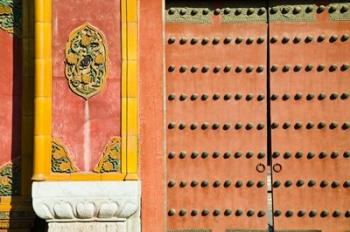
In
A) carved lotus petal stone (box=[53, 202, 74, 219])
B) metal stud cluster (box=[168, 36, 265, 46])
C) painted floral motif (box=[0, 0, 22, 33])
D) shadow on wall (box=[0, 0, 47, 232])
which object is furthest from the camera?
metal stud cluster (box=[168, 36, 265, 46])

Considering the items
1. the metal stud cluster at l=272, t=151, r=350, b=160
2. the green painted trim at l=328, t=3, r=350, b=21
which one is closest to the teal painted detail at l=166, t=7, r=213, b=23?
the green painted trim at l=328, t=3, r=350, b=21

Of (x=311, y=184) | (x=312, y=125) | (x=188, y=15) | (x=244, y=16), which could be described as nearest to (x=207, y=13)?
(x=188, y=15)

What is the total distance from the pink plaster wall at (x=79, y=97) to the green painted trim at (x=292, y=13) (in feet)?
4.30

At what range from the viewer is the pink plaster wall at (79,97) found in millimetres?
4809

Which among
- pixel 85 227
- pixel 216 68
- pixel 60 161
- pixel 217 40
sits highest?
pixel 217 40

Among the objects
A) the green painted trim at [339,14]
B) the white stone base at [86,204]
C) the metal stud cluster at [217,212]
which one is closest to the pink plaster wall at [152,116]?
the metal stud cluster at [217,212]

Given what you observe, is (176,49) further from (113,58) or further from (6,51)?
(6,51)

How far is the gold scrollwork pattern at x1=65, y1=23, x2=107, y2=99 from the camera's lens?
191 inches

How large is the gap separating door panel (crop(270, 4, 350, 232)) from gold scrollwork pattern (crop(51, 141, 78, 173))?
1.61m

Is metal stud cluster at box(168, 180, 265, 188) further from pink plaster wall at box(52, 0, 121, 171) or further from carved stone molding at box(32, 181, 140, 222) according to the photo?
pink plaster wall at box(52, 0, 121, 171)

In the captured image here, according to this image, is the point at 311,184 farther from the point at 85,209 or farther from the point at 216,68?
the point at 85,209

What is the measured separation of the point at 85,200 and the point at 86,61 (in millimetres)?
1026

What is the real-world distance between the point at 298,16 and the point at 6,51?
2.33 metres

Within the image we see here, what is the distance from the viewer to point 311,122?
5219 mm
